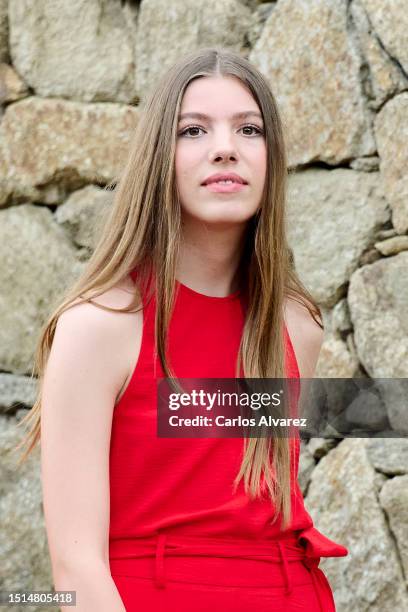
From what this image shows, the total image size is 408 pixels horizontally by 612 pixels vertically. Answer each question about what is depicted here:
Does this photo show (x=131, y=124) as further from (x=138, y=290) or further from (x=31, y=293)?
(x=138, y=290)

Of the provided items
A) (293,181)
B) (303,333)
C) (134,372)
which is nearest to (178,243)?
(134,372)

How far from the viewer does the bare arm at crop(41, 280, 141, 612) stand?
1.38 metres

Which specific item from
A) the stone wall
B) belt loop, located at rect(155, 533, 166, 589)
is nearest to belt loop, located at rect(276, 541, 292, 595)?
belt loop, located at rect(155, 533, 166, 589)

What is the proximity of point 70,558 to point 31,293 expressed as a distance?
1.31 meters

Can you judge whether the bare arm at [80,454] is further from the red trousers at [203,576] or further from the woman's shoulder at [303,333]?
the woman's shoulder at [303,333]

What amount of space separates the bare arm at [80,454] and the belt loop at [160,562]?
7 centimetres

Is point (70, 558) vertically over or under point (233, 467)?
under

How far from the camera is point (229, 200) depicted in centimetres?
158

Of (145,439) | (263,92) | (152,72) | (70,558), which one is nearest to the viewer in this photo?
(70,558)

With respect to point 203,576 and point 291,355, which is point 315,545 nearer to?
point 203,576

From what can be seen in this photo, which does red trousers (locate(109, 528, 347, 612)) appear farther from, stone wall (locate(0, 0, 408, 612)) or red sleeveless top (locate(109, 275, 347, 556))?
stone wall (locate(0, 0, 408, 612))

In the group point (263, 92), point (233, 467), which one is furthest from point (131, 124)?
point (233, 467)

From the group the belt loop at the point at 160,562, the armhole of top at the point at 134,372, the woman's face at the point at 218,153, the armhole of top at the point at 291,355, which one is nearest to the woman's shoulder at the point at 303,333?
the armhole of top at the point at 291,355

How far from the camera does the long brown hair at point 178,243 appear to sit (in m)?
1.55
